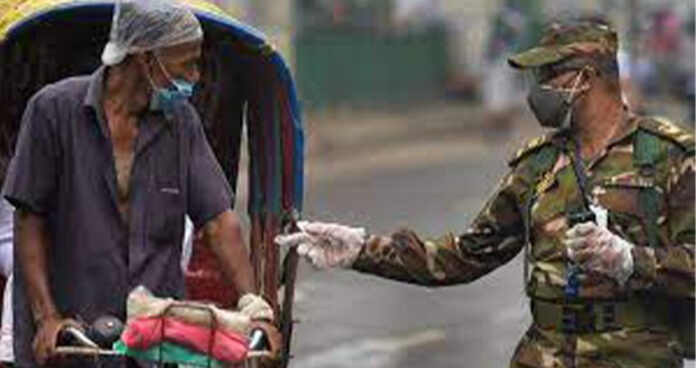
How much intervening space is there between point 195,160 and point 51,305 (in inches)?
21.9

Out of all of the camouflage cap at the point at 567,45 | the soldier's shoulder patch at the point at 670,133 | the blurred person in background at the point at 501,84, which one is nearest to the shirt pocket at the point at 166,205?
the camouflage cap at the point at 567,45

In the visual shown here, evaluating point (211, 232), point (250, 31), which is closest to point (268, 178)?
point (250, 31)

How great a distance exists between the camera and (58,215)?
4852 mm

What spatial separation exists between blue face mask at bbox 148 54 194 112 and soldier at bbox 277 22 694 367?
2.48 ft

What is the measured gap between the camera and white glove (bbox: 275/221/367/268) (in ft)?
17.5

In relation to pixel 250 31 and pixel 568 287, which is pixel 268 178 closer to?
pixel 250 31

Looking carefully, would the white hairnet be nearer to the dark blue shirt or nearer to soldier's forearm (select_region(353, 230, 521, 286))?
the dark blue shirt

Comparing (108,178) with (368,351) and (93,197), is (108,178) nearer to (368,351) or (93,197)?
(93,197)

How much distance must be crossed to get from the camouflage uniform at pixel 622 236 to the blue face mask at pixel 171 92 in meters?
1.08

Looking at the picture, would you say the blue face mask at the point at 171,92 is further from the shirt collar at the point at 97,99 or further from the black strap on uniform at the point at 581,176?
the black strap on uniform at the point at 581,176

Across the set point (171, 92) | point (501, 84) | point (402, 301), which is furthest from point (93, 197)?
point (501, 84)

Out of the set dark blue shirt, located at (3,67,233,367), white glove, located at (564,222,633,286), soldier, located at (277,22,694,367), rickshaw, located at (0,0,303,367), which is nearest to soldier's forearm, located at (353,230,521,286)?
soldier, located at (277,22,694,367)

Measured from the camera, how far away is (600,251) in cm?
475

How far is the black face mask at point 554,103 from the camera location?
5.10 metres
